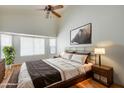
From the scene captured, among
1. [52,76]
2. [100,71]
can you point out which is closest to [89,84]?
[100,71]

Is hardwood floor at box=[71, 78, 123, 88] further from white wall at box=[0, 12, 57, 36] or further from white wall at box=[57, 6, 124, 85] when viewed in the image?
white wall at box=[0, 12, 57, 36]

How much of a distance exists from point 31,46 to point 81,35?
3.25 metres

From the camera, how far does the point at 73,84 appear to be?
8.69ft

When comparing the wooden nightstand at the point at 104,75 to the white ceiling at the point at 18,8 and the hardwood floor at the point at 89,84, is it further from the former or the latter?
the white ceiling at the point at 18,8

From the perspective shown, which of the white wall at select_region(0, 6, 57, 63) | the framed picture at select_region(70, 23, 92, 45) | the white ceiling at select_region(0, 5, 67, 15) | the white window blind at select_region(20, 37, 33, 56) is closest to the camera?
the framed picture at select_region(70, 23, 92, 45)

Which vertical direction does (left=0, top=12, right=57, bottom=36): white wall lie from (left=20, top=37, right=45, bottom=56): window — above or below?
above

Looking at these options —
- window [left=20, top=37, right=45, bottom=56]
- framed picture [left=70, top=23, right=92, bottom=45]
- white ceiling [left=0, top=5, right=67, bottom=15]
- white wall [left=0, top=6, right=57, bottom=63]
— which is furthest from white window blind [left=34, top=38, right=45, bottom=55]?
framed picture [left=70, top=23, right=92, bottom=45]

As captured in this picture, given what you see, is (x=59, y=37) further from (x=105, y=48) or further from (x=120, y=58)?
(x=120, y=58)

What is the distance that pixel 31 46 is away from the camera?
591 cm

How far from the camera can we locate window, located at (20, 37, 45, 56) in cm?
554

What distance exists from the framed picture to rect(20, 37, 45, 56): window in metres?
2.38

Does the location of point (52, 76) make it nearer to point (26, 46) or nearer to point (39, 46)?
point (26, 46)

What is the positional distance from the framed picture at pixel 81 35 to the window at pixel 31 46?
2377 mm
